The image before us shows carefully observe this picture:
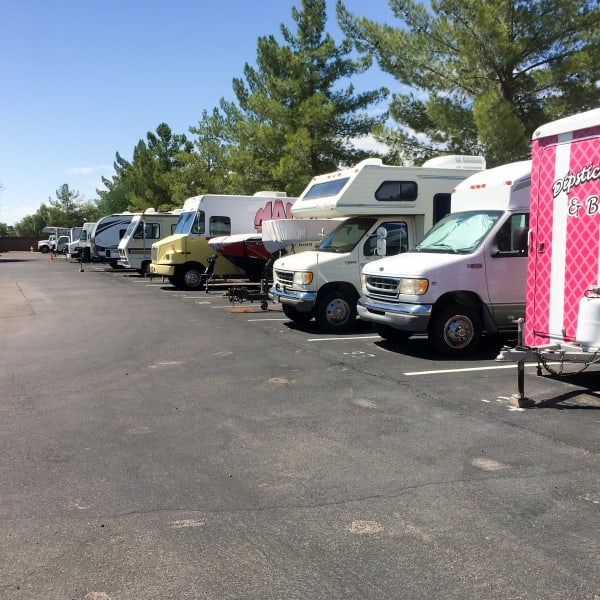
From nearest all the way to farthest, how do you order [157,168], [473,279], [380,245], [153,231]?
[473,279] → [380,245] → [153,231] → [157,168]

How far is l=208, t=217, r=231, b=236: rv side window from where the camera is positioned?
20.6m

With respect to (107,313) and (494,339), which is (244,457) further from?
(107,313)

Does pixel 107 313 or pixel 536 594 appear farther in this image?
pixel 107 313

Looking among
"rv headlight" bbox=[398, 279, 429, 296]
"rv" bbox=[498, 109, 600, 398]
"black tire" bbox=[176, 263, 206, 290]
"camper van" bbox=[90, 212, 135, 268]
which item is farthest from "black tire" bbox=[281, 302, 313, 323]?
"camper van" bbox=[90, 212, 135, 268]

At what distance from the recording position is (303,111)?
28.0 meters

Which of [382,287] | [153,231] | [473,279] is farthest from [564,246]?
[153,231]

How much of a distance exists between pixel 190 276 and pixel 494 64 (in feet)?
37.5

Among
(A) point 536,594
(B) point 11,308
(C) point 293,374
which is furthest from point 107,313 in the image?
(A) point 536,594

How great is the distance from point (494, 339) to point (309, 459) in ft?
20.4

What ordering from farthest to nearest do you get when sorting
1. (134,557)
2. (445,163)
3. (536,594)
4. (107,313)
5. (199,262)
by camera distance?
(199,262)
(107,313)
(445,163)
(134,557)
(536,594)

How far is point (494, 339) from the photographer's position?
1030cm

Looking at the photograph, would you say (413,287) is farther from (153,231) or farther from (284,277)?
(153,231)

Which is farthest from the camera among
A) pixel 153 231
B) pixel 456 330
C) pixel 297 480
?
pixel 153 231

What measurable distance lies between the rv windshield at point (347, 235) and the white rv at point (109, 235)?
20539 millimetres
